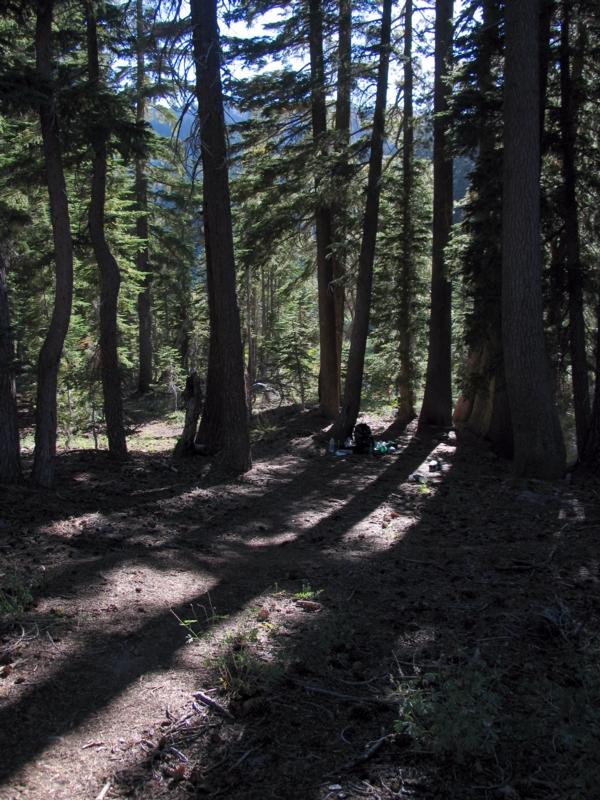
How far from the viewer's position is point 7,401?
320 inches

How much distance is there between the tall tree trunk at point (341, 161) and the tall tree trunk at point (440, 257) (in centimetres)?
206

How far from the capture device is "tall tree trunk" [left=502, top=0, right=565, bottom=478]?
29.5ft

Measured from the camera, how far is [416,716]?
3.02 meters

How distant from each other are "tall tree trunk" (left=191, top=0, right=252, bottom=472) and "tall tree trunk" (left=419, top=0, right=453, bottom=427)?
5.25 m

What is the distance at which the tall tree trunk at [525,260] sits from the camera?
8977mm

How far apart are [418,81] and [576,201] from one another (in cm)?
566

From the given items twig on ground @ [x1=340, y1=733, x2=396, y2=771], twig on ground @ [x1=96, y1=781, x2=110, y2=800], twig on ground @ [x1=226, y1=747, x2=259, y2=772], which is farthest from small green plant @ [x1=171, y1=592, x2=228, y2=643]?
twig on ground @ [x1=340, y1=733, x2=396, y2=771]

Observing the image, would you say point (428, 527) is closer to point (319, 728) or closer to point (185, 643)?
point (185, 643)

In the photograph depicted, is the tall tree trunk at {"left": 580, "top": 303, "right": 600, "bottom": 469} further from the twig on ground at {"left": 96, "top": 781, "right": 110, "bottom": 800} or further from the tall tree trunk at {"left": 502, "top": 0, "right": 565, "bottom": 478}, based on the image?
the twig on ground at {"left": 96, "top": 781, "right": 110, "bottom": 800}

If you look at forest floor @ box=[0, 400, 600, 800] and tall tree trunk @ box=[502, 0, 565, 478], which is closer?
forest floor @ box=[0, 400, 600, 800]

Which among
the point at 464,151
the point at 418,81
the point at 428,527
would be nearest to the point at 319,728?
the point at 428,527

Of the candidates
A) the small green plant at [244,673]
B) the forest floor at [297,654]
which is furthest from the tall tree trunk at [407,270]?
the small green plant at [244,673]

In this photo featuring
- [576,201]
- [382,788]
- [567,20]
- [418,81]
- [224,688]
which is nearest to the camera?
[382,788]

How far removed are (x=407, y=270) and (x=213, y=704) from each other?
14.6 meters
